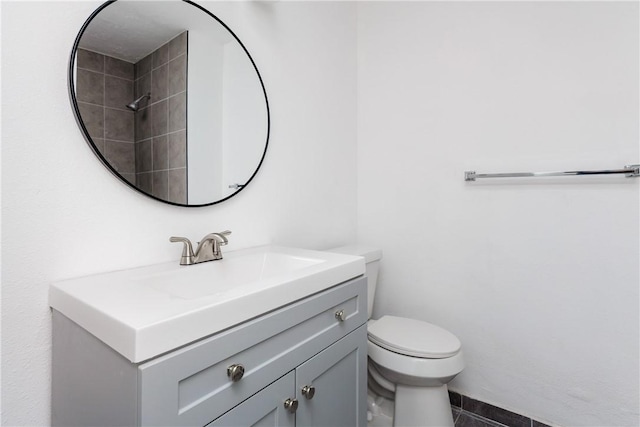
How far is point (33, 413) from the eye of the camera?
76 centimetres

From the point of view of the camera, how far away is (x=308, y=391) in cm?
84

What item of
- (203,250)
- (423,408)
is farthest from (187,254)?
(423,408)

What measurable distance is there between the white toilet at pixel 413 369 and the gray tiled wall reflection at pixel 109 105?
1.13 metres

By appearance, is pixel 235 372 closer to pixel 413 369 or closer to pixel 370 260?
pixel 413 369

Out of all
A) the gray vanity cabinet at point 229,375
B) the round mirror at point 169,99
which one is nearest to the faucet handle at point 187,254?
the round mirror at point 169,99

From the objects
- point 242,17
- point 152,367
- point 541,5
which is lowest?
point 152,367

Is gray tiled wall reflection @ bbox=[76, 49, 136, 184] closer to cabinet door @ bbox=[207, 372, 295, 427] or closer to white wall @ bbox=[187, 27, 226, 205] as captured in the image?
white wall @ bbox=[187, 27, 226, 205]

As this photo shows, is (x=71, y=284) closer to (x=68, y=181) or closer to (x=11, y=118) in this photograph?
(x=68, y=181)

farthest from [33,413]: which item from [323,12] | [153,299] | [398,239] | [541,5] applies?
[541,5]

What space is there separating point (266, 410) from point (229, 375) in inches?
6.3

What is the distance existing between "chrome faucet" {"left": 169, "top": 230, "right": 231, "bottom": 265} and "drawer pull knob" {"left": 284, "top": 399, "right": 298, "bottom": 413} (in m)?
0.48

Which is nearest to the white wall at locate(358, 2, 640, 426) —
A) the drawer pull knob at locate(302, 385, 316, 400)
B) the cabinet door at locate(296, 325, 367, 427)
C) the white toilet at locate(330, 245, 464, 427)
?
the white toilet at locate(330, 245, 464, 427)

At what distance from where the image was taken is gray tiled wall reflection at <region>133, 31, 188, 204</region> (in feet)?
3.17

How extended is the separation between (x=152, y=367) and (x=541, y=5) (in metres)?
1.88
